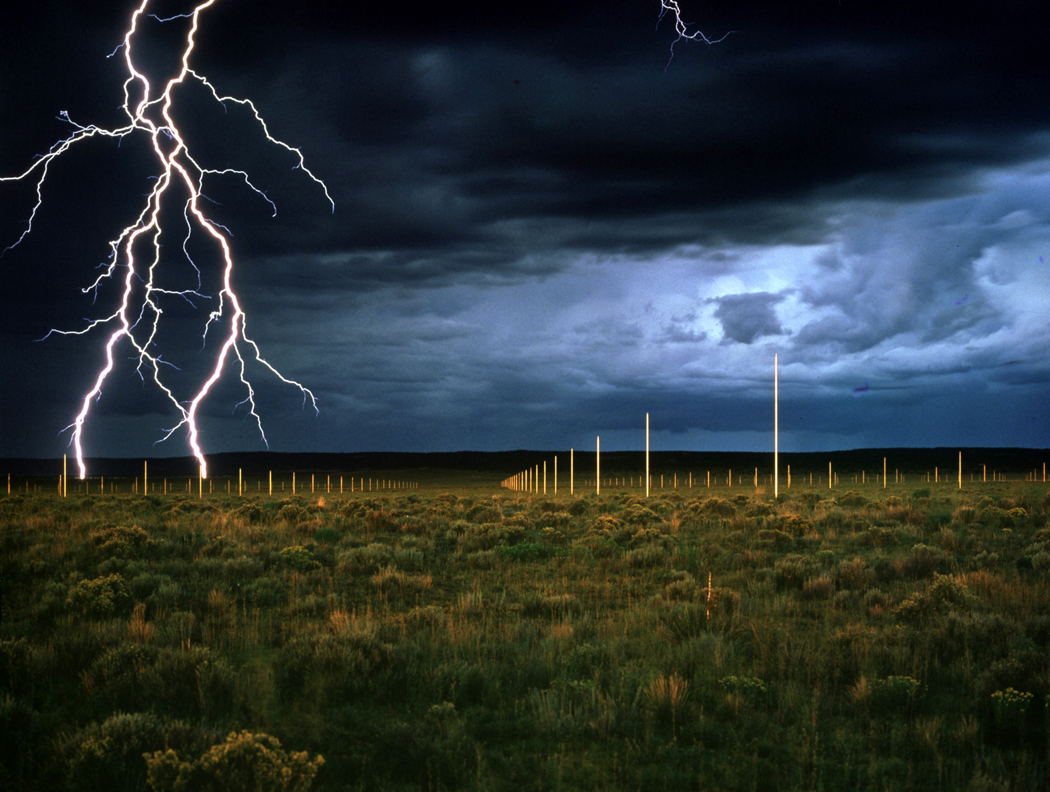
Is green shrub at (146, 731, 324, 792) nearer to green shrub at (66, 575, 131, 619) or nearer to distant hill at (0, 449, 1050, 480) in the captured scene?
green shrub at (66, 575, 131, 619)

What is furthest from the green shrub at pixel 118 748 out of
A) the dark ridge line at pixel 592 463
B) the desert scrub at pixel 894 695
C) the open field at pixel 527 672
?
the dark ridge line at pixel 592 463

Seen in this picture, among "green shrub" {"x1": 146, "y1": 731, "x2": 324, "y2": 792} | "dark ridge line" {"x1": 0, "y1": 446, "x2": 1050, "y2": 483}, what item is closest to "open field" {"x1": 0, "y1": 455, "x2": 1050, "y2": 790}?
"green shrub" {"x1": 146, "y1": 731, "x2": 324, "y2": 792}

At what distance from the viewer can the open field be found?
567cm

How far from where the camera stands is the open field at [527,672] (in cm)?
567

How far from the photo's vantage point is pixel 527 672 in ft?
25.0

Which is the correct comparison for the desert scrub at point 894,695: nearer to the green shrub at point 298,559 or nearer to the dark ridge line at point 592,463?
the green shrub at point 298,559

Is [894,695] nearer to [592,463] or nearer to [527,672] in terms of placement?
[527,672]

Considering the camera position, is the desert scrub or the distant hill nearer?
the desert scrub

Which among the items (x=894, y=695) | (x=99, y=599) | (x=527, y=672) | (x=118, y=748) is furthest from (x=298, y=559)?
(x=894, y=695)

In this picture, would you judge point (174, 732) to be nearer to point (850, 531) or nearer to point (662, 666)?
point (662, 666)

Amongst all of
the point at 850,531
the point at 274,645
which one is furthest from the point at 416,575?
the point at 850,531

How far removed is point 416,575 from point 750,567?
617cm

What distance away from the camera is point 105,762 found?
5.44 m

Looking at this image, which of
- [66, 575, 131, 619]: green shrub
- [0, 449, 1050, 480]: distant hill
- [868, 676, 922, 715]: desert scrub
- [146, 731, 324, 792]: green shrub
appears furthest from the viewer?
[0, 449, 1050, 480]: distant hill
